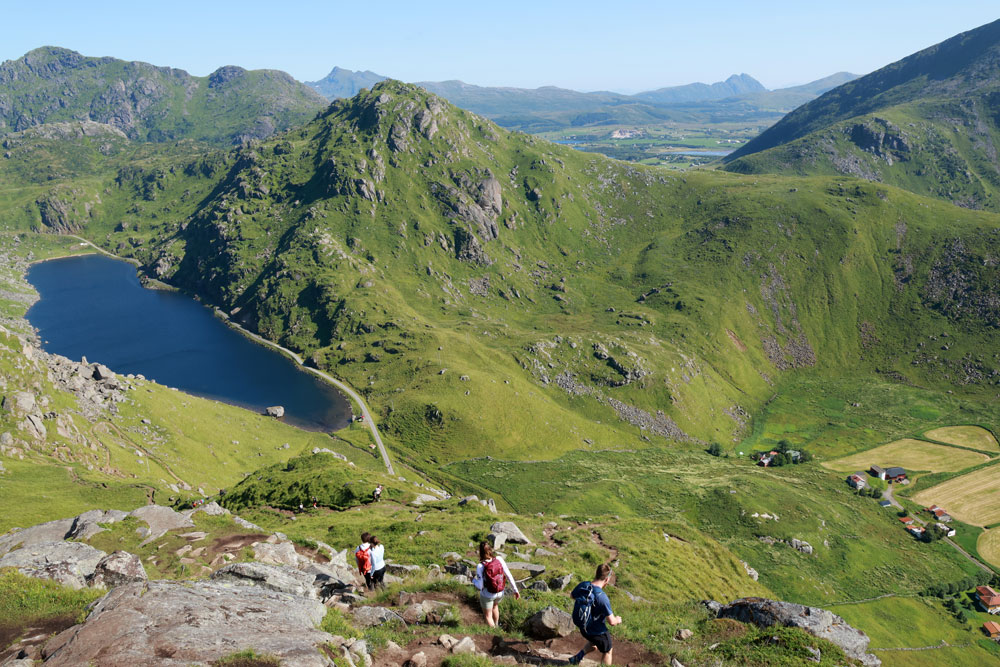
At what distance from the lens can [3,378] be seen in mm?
85625

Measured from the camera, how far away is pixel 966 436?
17262 centimetres

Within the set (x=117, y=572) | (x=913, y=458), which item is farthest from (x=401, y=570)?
(x=913, y=458)

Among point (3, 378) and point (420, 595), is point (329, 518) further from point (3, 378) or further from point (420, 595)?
point (3, 378)

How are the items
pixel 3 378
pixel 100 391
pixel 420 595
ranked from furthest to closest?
1. pixel 100 391
2. pixel 3 378
3. pixel 420 595

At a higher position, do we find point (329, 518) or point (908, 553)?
point (329, 518)

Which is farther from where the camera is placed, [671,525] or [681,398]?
[681,398]

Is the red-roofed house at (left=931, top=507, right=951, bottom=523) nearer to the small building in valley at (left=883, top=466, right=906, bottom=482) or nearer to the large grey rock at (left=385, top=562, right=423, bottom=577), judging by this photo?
the small building in valley at (left=883, top=466, right=906, bottom=482)

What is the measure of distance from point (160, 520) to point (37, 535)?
8.49 metres

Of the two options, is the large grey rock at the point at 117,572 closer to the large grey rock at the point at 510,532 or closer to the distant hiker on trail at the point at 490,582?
the distant hiker on trail at the point at 490,582

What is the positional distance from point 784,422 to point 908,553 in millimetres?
74865

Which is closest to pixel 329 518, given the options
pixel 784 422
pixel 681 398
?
pixel 681 398

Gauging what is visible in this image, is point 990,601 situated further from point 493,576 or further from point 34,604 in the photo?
point 34,604

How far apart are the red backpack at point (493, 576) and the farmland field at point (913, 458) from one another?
175 m

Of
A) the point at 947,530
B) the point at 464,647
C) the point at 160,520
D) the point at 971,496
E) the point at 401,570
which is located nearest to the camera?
the point at 464,647
